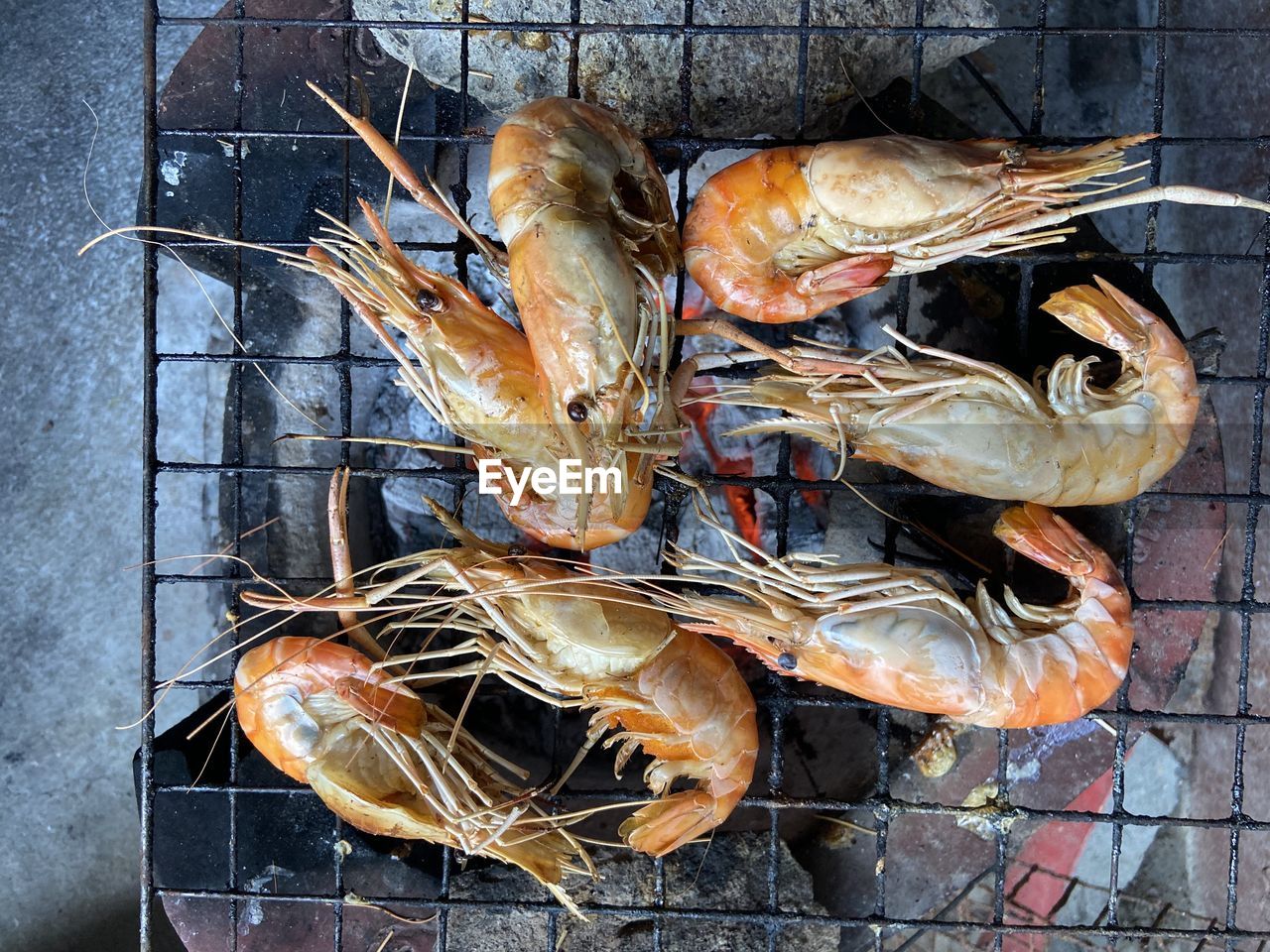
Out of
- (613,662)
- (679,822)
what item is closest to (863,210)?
(613,662)

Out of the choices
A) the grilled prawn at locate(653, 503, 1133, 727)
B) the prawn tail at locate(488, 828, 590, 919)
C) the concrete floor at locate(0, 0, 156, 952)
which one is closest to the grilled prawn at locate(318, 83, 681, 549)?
the grilled prawn at locate(653, 503, 1133, 727)

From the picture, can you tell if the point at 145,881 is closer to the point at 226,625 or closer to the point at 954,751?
the point at 226,625

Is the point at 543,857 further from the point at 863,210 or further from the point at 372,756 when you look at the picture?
the point at 863,210

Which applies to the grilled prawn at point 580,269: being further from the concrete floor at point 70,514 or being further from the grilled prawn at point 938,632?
the concrete floor at point 70,514

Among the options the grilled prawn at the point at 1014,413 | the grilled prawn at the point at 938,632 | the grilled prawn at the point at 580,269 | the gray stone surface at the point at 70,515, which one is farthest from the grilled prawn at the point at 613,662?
the gray stone surface at the point at 70,515

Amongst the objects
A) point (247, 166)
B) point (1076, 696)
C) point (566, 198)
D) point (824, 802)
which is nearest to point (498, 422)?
point (566, 198)
